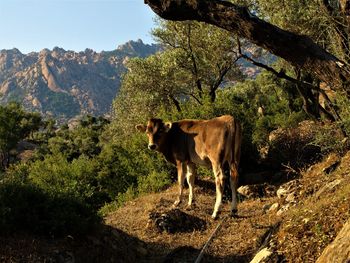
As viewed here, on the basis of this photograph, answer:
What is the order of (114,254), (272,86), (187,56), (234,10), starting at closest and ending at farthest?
(234,10)
(114,254)
(187,56)
(272,86)

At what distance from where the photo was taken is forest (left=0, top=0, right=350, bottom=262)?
9.06 m

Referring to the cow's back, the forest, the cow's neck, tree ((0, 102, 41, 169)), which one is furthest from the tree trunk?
tree ((0, 102, 41, 169))

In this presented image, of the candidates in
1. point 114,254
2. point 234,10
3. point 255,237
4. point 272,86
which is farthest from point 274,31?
point 272,86

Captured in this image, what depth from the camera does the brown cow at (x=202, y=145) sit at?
13703mm

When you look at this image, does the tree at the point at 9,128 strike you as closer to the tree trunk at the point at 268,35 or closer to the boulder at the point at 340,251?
the tree trunk at the point at 268,35

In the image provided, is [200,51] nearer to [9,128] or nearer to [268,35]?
[268,35]

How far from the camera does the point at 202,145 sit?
1448 centimetres

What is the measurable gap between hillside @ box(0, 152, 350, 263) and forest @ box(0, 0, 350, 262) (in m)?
0.59

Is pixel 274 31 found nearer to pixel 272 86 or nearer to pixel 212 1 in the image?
pixel 212 1

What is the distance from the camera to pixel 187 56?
1236 inches

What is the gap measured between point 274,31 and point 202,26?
2077 cm

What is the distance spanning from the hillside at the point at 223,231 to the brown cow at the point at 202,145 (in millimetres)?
1188

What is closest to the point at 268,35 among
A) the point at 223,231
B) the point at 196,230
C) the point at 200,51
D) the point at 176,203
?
the point at 223,231

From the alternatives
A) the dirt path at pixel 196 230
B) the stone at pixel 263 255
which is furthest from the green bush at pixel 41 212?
the stone at pixel 263 255
